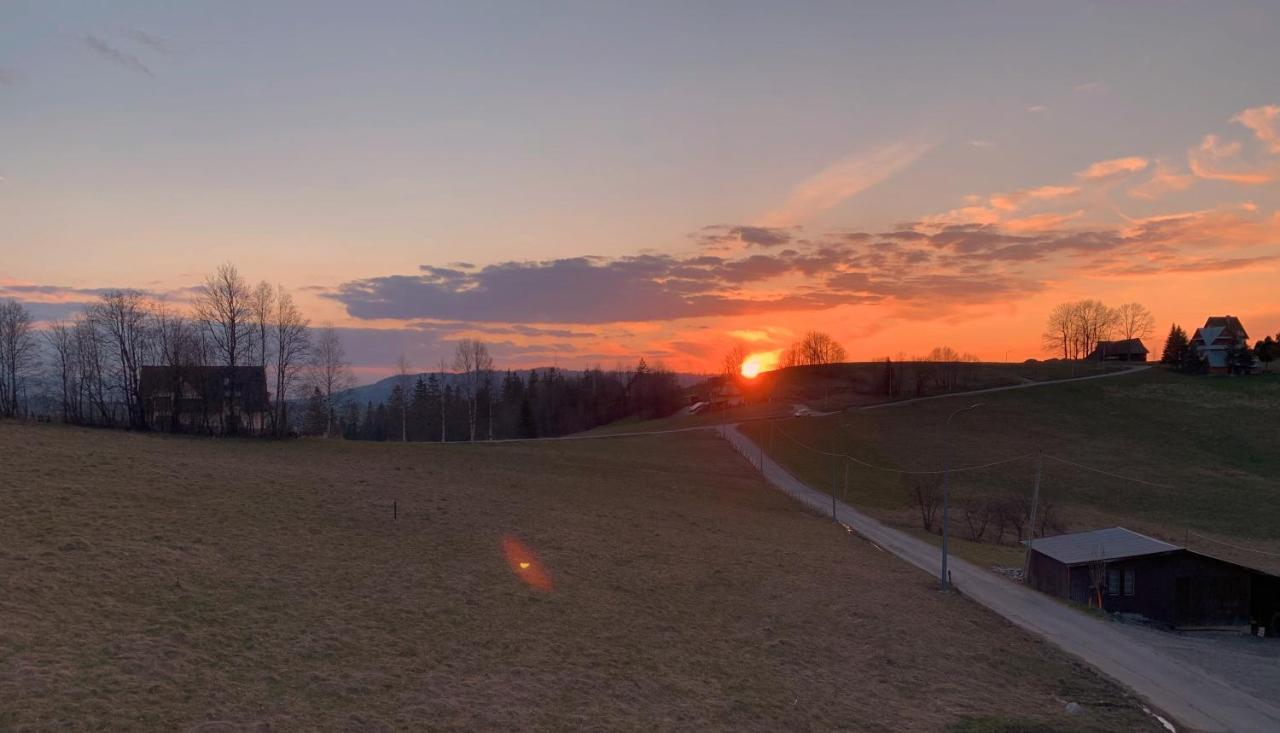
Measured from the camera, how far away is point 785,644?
23.7 metres

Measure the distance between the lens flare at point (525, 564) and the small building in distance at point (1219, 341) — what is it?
5944 inches

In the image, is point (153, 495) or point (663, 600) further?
point (153, 495)

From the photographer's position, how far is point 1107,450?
308 feet

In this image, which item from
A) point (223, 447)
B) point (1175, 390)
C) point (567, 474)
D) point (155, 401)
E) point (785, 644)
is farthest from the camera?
point (1175, 390)

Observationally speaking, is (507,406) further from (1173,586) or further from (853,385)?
(1173,586)

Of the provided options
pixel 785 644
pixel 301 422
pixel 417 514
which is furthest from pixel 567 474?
pixel 301 422

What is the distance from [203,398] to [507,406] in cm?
10270

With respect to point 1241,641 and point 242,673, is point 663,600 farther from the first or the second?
point 1241,641

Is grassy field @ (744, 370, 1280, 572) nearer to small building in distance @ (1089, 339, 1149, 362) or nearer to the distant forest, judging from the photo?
small building in distance @ (1089, 339, 1149, 362)

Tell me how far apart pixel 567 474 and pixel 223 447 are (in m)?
26.1

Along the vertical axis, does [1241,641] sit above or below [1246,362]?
below

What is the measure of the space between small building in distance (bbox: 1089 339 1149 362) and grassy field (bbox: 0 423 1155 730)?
172 meters

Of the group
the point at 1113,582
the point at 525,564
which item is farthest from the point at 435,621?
the point at 1113,582

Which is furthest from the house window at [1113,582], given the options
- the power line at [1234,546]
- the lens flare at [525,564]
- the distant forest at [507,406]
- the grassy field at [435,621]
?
the distant forest at [507,406]
